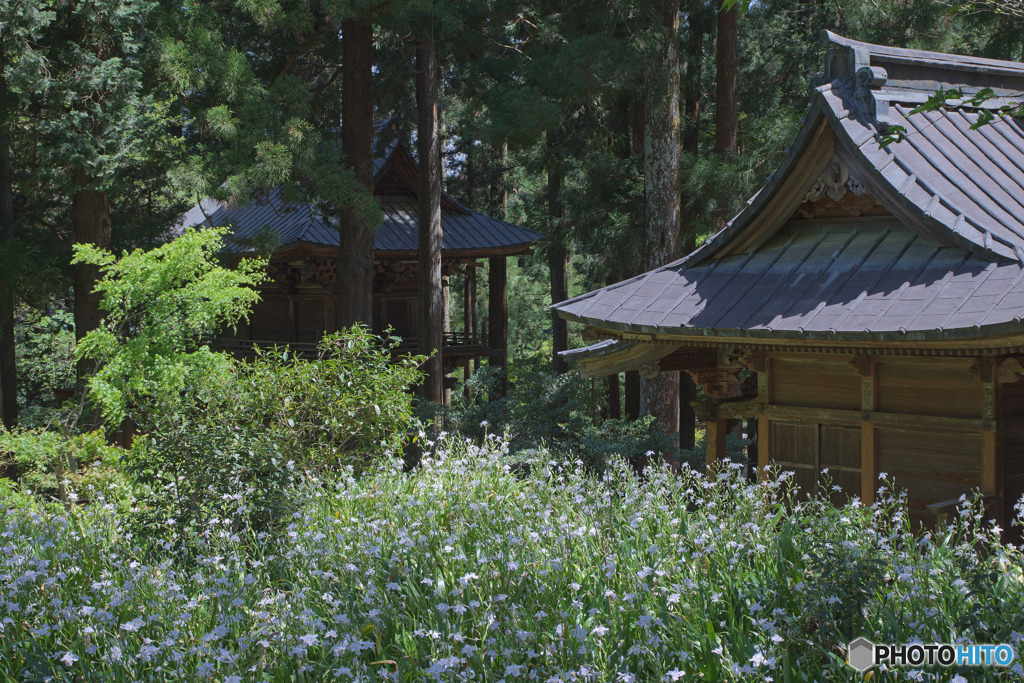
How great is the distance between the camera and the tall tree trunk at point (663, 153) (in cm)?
1495

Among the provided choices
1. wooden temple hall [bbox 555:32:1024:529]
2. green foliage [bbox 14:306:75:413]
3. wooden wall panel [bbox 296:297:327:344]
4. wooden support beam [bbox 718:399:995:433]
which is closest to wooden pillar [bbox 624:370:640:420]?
wooden wall panel [bbox 296:297:327:344]

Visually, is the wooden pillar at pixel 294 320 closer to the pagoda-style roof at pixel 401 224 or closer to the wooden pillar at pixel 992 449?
the pagoda-style roof at pixel 401 224

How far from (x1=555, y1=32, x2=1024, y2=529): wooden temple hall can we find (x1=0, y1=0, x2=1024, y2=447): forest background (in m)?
5.41

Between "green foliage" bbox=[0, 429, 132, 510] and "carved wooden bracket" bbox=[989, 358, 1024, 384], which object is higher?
"carved wooden bracket" bbox=[989, 358, 1024, 384]

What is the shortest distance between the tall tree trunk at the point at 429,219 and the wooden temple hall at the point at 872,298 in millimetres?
8191

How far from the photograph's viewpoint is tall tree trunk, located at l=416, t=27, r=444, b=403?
1586 cm

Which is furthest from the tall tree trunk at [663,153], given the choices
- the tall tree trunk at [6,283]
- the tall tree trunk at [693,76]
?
the tall tree trunk at [6,283]

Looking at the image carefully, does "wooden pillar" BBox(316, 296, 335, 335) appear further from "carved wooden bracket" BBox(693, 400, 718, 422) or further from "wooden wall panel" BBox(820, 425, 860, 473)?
"wooden wall panel" BBox(820, 425, 860, 473)

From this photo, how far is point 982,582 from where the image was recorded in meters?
3.23

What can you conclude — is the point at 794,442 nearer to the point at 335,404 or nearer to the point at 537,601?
the point at 335,404

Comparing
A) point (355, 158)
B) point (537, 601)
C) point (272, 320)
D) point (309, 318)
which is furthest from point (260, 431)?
point (272, 320)

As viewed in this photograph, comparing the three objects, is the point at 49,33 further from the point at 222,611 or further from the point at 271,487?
the point at 222,611

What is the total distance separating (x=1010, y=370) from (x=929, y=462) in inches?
44.2

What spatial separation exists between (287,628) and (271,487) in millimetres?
2570
